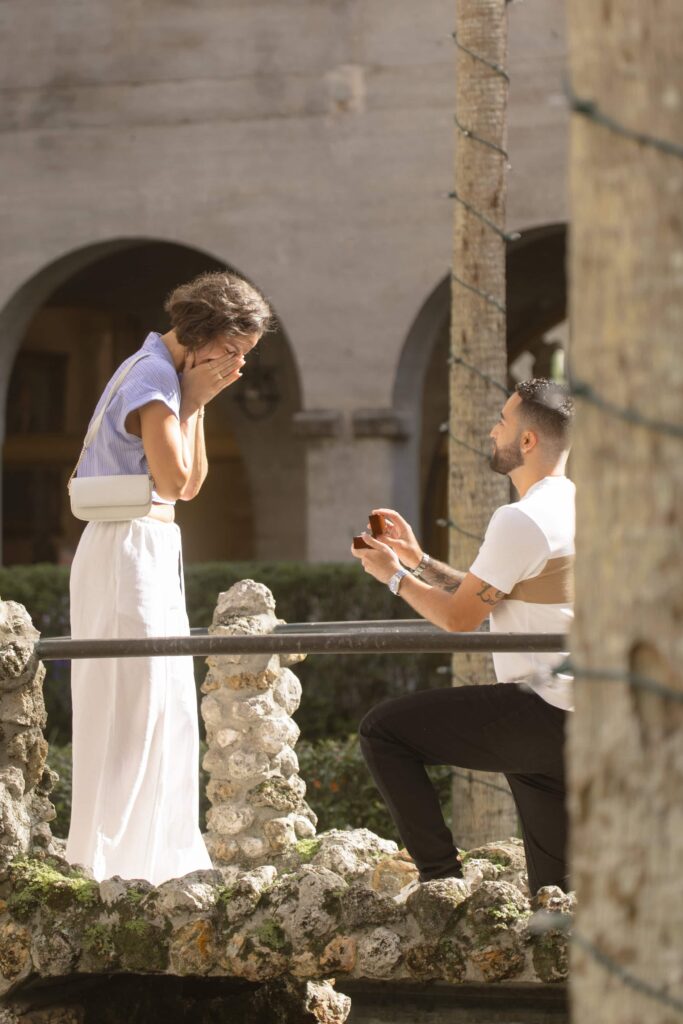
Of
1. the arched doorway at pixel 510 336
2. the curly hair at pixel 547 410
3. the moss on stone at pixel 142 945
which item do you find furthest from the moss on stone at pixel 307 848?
the arched doorway at pixel 510 336

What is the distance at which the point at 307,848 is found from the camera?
507 centimetres

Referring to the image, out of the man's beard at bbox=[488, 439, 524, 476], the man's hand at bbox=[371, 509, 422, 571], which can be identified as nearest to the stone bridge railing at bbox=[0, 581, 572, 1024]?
the man's hand at bbox=[371, 509, 422, 571]

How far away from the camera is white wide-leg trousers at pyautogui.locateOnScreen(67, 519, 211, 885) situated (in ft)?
15.6

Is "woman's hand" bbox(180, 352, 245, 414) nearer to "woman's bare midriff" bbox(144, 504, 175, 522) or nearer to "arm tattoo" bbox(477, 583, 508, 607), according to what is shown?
"woman's bare midriff" bbox(144, 504, 175, 522)

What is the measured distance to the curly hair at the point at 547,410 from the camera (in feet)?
14.8

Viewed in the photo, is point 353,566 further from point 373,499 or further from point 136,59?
point 136,59

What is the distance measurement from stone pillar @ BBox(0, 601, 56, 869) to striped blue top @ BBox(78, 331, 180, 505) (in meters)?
0.48

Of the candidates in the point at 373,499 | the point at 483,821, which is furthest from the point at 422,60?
the point at 483,821

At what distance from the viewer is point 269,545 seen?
1573cm

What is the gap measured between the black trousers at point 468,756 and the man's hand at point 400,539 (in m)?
0.46

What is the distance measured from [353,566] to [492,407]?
347 centimetres

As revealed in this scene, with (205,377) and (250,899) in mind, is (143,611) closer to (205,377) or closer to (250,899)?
(205,377)

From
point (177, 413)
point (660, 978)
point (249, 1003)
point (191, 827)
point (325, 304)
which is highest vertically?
point (325, 304)

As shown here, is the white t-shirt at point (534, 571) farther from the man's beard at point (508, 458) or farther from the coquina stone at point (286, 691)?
the coquina stone at point (286, 691)
